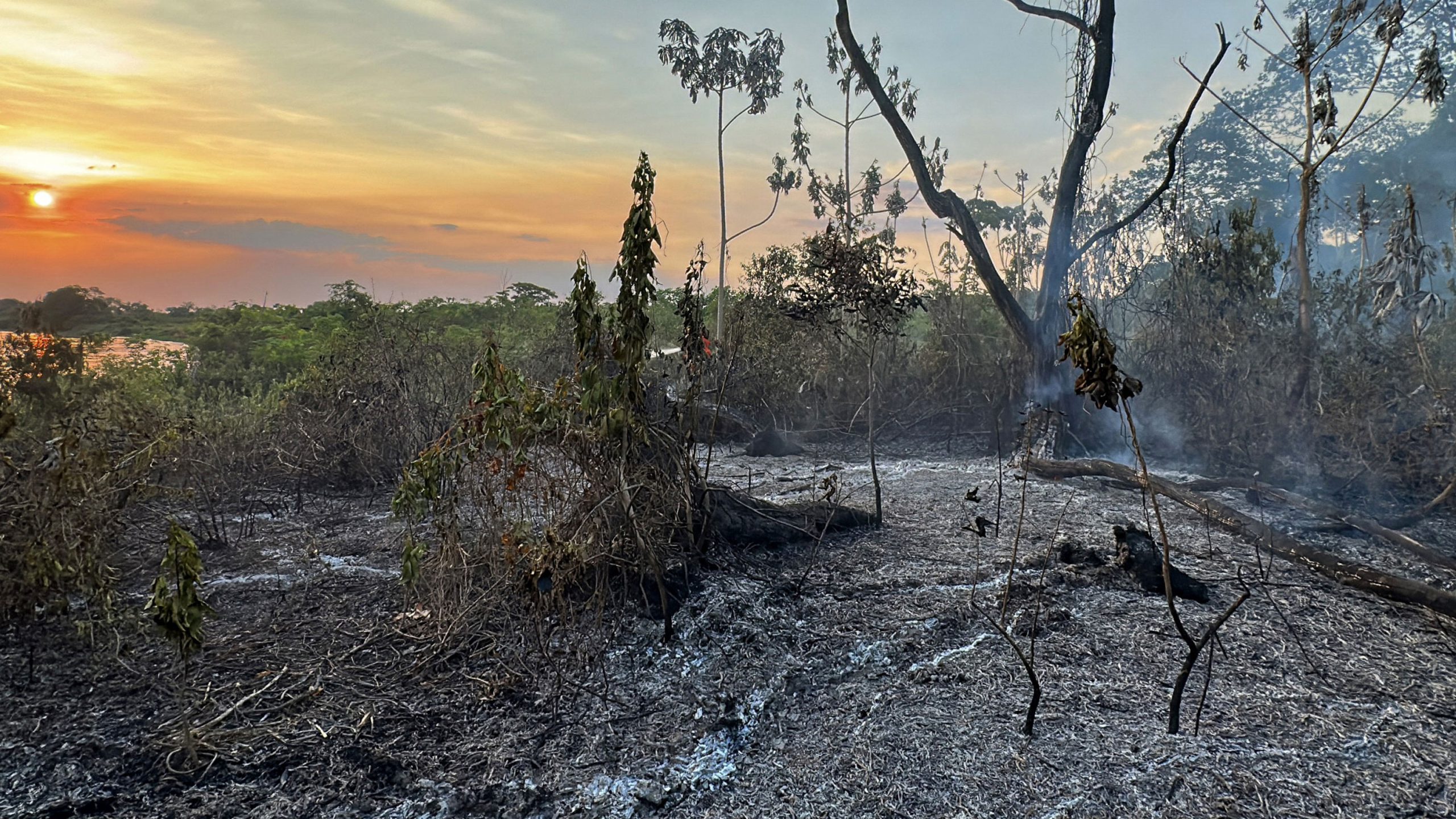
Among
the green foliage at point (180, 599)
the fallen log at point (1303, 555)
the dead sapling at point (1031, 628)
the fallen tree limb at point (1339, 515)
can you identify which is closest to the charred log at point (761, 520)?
the dead sapling at point (1031, 628)

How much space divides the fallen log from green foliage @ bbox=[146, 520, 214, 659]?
3376 millimetres

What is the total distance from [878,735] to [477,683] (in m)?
1.83

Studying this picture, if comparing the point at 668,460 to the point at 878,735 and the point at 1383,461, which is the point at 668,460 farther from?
the point at 1383,461

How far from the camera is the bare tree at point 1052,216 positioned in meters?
9.22

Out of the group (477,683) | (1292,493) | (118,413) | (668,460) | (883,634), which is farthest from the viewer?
(1292,493)

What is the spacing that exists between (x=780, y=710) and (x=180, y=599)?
2.40 meters

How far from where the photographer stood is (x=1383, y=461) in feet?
24.3

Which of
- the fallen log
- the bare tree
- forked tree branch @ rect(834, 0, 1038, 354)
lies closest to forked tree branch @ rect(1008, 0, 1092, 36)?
the bare tree

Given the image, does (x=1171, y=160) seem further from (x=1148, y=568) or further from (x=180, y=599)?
(x=180, y=599)

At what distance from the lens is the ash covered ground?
116 inches

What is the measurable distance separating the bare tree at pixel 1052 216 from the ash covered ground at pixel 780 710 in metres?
4.74

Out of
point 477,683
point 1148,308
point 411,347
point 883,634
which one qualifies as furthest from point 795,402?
point 477,683

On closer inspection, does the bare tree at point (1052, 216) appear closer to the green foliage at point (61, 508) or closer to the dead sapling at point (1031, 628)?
the dead sapling at point (1031, 628)

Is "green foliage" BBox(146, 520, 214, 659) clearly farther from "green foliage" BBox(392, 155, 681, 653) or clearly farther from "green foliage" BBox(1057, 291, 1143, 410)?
"green foliage" BBox(1057, 291, 1143, 410)
